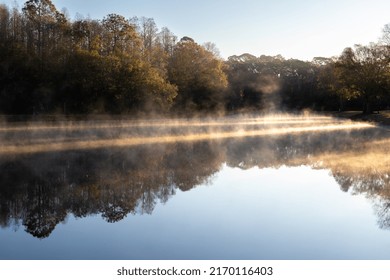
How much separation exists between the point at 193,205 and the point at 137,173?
436 cm

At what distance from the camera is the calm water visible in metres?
7.14

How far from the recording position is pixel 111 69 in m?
42.4

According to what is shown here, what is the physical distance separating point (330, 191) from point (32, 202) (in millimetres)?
7816

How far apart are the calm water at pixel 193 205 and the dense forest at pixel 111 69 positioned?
24.2m

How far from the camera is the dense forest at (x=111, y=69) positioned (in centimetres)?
4275

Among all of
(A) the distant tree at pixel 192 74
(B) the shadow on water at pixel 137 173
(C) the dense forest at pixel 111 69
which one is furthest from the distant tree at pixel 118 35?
(B) the shadow on water at pixel 137 173

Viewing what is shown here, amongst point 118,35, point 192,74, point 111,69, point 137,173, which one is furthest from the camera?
point 192,74

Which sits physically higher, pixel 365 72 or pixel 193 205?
pixel 365 72

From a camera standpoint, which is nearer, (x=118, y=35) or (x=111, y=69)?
(x=111, y=69)

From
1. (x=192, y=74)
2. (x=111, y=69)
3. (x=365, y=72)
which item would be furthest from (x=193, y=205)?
(x=365, y=72)

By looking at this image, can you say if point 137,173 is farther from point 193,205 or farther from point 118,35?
point 118,35

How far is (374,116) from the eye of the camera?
55.8 m

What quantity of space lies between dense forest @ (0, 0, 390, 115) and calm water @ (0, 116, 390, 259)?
952 inches

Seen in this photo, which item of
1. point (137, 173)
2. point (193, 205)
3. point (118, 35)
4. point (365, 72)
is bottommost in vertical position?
point (193, 205)
